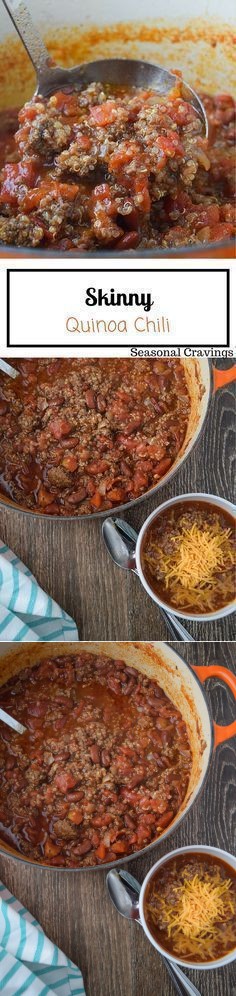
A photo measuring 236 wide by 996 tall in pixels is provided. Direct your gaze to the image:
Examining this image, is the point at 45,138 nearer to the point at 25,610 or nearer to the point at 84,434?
the point at 84,434

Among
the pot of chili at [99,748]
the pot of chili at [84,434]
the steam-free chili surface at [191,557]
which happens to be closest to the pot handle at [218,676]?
the pot of chili at [99,748]

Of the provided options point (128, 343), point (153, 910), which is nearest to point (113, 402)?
point (128, 343)

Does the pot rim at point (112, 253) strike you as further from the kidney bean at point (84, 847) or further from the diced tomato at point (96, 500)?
the kidney bean at point (84, 847)

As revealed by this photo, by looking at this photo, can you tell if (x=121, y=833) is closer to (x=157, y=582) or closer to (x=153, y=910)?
(x=153, y=910)

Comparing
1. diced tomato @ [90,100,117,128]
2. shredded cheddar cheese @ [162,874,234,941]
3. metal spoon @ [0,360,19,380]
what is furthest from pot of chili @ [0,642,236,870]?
diced tomato @ [90,100,117,128]

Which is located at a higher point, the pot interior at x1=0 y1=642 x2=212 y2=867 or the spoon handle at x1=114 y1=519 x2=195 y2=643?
the spoon handle at x1=114 y1=519 x2=195 y2=643

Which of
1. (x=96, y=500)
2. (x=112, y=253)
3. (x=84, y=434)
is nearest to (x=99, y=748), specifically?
(x=96, y=500)

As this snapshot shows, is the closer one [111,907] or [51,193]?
[51,193]

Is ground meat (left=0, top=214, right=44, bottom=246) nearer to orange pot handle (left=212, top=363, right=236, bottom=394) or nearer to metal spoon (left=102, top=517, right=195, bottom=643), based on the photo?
orange pot handle (left=212, top=363, right=236, bottom=394)
